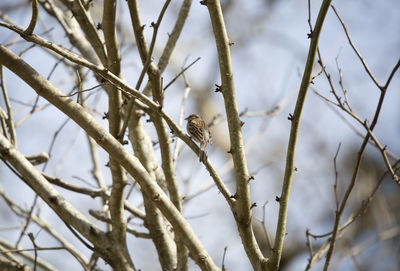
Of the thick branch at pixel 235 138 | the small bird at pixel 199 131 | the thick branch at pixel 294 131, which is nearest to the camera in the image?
the thick branch at pixel 294 131

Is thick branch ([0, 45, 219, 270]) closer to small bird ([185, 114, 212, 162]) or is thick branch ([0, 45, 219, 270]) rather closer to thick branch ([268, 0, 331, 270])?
thick branch ([268, 0, 331, 270])

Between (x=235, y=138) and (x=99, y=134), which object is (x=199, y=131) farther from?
(x=99, y=134)

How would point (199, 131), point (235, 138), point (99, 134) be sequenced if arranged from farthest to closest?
1. point (199, 131)
2. point (235, 138)
3. point (99, 134)

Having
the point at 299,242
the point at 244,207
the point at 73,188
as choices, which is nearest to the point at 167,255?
the point at 73,188

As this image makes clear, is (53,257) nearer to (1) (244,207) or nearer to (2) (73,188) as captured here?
(2) (73,188)

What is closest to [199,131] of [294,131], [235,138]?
[235,138]

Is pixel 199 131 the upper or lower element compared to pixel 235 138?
upper

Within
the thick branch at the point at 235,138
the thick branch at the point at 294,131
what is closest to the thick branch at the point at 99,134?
the thick branch at the point at 235,138

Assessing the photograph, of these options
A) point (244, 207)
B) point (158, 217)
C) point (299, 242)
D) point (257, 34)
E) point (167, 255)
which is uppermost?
point (257, 34)

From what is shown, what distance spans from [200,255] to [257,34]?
9.44m

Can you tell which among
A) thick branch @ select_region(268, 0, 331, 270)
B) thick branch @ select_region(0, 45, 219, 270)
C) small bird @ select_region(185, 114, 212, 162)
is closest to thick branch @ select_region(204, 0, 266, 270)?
thick branch @ select_region(268, 0, 331, 270)

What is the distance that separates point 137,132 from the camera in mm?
3604

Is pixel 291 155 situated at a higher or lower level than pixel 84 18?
lower

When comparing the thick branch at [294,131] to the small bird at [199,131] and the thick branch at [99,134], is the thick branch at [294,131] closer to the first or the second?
the thick branch at [99,134]
